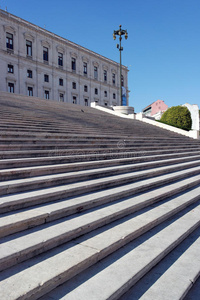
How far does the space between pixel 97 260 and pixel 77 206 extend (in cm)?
99

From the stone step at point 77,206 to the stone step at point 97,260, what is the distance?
0.47m

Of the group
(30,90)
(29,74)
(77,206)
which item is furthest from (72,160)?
(29,74)

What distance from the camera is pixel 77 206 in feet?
11.2

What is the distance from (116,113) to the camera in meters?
19.9

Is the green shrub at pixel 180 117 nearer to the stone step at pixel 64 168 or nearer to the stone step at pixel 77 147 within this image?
the stone step at pixel 77 147

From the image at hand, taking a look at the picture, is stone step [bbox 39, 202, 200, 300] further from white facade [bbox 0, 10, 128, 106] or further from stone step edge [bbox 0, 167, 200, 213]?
white facade [bbox 0, 10, 128, 106]

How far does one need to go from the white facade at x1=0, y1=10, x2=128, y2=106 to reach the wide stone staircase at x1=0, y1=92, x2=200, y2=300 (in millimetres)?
31092

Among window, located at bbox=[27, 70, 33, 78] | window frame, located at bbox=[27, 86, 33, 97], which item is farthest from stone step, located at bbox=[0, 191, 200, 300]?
window, located at bbox=[27, 70, 33, 78]

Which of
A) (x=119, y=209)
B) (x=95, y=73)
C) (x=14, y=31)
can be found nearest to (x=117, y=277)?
(x=119, y=209)

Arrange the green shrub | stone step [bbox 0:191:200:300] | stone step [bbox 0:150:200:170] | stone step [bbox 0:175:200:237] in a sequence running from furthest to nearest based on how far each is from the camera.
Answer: the green shrub, stone step [bbox 0:150:200:170], stone step [bbox 0:175:200:237], stone step [bbox 0:191:200:300]

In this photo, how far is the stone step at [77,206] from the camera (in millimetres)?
2730

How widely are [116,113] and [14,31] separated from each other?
2299 cm

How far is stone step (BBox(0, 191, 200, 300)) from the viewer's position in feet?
6.58

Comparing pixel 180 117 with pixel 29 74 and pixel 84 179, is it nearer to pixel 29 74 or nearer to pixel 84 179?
pixel 84 179
